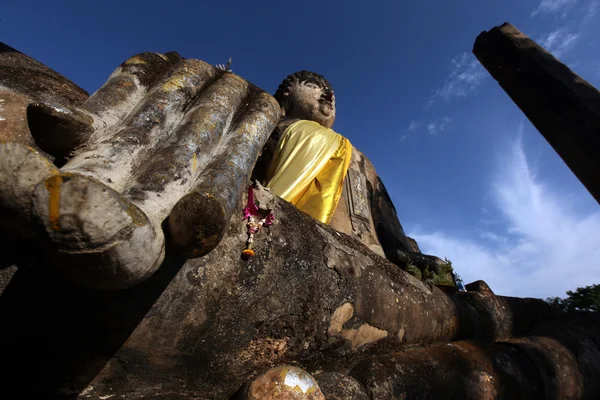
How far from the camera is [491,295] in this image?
2.73 m

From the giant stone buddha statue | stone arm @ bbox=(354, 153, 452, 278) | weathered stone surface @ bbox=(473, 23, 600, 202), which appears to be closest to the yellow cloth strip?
the giant stone buddha statue

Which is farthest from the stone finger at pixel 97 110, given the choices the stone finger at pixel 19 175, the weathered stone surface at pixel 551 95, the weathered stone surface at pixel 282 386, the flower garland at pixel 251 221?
the weathered stone surface at pixel 551 95

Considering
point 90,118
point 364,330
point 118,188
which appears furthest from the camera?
point 364,330

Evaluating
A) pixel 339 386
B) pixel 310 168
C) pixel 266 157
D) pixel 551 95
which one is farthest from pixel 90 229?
pixel 551 95

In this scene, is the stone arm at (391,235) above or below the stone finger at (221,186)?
above

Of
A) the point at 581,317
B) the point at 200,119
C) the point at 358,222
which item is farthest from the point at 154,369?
the point at 581,317

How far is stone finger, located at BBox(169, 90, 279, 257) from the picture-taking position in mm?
928

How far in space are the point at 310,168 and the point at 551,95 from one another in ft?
7.27

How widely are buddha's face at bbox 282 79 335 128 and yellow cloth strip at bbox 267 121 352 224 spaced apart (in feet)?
2.37

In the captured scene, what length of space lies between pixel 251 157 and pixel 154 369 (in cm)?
80

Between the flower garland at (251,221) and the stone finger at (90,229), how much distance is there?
0.55m

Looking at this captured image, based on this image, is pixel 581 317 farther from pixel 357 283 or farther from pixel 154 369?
pixel 154 369

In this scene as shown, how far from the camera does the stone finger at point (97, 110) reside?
3.57 feet

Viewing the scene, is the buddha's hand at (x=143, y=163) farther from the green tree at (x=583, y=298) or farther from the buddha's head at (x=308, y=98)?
the green tree at (x=583, y=298)
